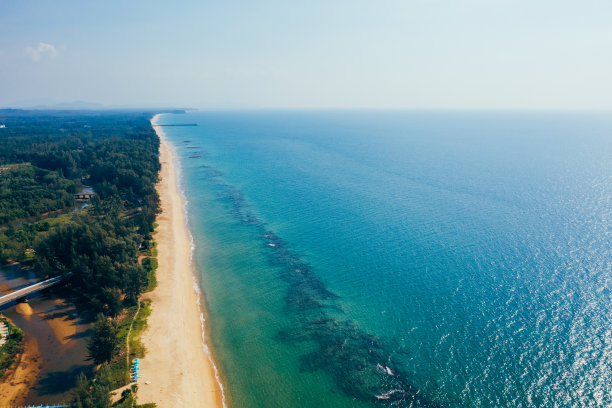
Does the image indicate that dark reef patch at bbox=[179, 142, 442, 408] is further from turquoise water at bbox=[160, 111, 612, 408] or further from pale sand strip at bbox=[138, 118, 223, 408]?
pale sand strip at bbox=[138, 118, 223, 408]

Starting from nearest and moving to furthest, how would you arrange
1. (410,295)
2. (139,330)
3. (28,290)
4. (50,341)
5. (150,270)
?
(50,341), (139,330), (28,290), (410,295), (150,270)

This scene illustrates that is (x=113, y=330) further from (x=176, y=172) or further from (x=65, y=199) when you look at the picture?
(x=176, y=172)

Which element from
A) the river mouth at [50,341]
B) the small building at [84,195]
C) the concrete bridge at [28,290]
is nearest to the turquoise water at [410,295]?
the river mouth at [50,341]

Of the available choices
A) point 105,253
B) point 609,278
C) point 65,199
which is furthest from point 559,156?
point 65,199

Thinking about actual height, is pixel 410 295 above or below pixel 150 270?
below

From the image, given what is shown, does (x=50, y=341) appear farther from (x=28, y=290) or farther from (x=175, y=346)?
(x=175, y=346)

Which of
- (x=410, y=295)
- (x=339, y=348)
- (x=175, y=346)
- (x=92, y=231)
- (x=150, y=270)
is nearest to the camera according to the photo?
(x=175, y=346)

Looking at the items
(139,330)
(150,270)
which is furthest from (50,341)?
(150,270)
